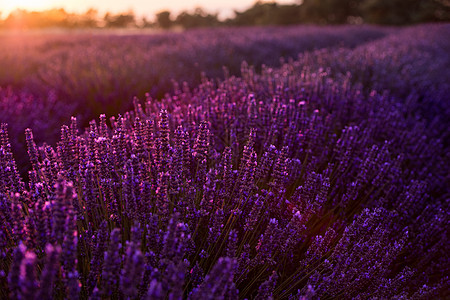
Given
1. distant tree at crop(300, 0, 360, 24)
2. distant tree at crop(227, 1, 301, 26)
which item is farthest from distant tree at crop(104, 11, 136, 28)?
distant tree at crop(300, 0, 360, 24)

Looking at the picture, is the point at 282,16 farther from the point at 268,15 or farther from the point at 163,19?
the point at 163,19

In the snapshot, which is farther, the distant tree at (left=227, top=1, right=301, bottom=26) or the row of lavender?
the distant tree at (left=227, top=1, right=301, bottom=26)

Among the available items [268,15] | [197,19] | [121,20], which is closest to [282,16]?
[268,15]

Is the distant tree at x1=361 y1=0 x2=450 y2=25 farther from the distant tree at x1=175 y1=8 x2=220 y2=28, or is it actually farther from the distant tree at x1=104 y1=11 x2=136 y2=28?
the distant tree at x1=104 y1=11 x2=136 y2=28

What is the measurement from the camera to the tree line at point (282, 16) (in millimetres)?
21703

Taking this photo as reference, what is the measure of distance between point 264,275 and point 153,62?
15.2 ft

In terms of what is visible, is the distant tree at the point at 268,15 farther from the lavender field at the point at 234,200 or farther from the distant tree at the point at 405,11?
the lavender field at the point at 234,200

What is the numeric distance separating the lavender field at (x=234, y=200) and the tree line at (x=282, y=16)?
2084 centimetres

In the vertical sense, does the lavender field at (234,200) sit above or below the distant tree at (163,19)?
below

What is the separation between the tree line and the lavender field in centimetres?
2084

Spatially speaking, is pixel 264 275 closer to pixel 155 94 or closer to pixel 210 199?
pixel 210 199

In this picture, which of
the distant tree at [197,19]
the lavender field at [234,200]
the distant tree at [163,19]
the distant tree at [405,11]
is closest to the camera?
the lavender field at [234,200]

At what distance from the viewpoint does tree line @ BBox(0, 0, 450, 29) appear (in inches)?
854

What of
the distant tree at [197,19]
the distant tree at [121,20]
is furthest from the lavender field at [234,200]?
the distant tree at [121,20]
